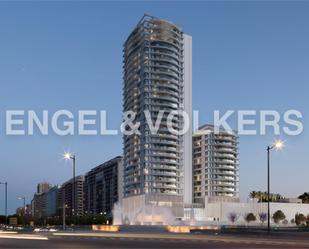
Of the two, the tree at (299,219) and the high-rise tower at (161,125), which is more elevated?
the high-rise tower at (161,125)

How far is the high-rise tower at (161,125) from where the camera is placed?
7215 inches

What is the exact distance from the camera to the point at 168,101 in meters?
189

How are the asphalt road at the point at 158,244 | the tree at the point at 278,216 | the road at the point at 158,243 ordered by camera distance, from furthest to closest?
the tree at the point at 278,216 < the road at the point at 158,243 < the asphalt road at the point at 158,244

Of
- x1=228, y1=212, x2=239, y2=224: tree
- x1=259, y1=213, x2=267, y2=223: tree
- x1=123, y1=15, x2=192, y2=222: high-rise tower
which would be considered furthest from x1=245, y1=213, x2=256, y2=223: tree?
x1=123, y1=15, x2=192, y2=222: high-rise tower

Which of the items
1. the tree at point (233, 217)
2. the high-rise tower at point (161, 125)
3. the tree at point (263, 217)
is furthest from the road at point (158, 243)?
the tree at point (263, 217)

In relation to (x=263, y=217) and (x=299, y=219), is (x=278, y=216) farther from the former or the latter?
(x=263, y=217)

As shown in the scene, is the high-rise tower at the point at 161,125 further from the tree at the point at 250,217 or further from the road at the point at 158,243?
the road at the point at 158,243

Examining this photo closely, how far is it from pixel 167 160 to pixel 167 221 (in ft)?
82.3

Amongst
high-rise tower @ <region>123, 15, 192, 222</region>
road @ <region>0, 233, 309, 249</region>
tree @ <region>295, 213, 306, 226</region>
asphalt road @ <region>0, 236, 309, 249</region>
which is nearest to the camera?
asphalt road @ <region>0, 236, 309, 249</region>

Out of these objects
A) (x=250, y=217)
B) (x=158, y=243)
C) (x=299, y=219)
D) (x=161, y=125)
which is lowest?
(x=250, y=217)

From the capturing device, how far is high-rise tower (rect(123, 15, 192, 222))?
183250mm

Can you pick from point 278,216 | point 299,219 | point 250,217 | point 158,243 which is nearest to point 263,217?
point 250,217

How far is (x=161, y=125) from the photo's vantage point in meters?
187

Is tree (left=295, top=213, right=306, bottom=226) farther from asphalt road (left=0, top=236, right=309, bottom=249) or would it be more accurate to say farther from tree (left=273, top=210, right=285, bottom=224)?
asphalt road (left=0, top=236, right=309, bottom=249)
